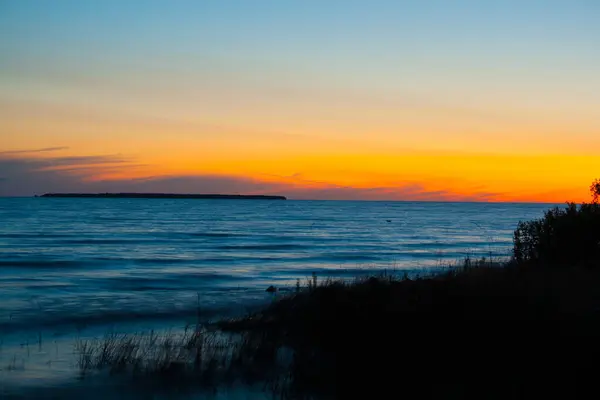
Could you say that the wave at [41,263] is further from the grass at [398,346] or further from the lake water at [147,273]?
the grass at [398,346]

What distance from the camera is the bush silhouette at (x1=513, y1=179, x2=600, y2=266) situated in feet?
66.3

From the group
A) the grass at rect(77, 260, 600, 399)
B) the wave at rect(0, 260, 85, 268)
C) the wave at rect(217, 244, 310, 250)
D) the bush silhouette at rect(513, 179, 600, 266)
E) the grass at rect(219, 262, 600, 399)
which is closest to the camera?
the grass at rect(219, 262, 600, 399)

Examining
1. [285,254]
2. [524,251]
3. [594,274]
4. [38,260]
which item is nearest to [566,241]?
[524,251]

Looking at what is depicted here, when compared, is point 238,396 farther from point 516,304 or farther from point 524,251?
point 524,251

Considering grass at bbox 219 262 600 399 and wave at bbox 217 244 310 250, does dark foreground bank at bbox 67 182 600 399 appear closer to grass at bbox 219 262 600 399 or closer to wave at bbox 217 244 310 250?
grass at bbox 219 262 600 399

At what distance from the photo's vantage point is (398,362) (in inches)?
388

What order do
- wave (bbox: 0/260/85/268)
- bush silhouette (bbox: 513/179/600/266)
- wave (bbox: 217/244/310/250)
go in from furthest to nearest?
wave (bbox: 217/244/310/250) → wave (bbox: 0/260/85/268) → bush silhouette (bbox: 513/179/600/266)

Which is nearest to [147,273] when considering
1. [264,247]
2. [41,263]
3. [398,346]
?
[41,263]

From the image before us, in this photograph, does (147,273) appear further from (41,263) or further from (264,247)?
(264,247)

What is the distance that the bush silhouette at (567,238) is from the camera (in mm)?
20203

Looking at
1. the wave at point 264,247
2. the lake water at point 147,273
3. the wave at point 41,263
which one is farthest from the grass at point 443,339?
the wave at point 264,247

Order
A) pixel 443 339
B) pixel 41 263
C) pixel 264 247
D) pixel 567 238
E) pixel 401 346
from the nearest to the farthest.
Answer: pixel 401 346, pixel 443 339, pixel 567 238, pixel 41 263, pixel 264 247

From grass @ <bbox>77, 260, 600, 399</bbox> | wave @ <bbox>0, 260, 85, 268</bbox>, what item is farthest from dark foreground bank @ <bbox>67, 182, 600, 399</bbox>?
wave @ <bbox>0, 260, 85, 268</bbox>

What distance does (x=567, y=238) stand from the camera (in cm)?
2066
